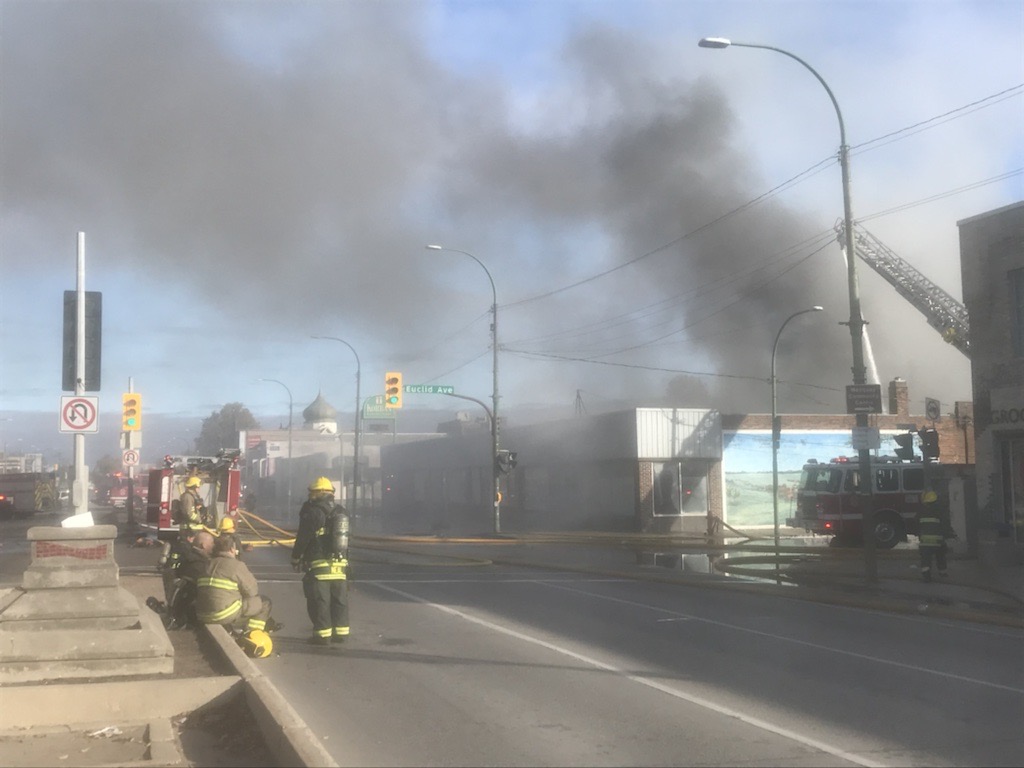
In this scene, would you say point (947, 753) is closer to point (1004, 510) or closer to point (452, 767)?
point (452, 767)

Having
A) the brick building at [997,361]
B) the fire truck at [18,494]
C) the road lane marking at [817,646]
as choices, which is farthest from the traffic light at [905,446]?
the fire truck at [18,494]

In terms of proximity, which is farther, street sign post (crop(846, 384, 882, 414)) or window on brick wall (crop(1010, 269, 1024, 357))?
window on brick wall (crop(1010, 269, 1024, 357))

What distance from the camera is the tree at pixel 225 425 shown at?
106m

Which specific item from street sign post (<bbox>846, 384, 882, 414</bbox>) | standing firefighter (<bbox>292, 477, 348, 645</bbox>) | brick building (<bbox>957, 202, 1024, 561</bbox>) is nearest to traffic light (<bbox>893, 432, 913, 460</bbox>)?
brick building (<bbox>957, 202, 1024, 561</bbox>)

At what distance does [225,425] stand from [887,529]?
312 feet

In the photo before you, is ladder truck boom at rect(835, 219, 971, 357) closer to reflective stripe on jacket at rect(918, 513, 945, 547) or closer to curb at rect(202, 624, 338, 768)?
reflective stripe on jacket at rect(918, 513, 945, 547)

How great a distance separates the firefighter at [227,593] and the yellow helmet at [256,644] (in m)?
0.13

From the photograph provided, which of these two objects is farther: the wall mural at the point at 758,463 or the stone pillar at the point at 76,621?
the wall mural at the point at 758,463

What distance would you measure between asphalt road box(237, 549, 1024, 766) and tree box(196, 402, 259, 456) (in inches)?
3735

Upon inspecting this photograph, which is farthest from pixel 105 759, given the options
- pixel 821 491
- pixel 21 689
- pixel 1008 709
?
pixel 821 491

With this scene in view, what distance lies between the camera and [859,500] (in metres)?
24.5

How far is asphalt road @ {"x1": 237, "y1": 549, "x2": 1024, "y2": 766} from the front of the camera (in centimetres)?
608

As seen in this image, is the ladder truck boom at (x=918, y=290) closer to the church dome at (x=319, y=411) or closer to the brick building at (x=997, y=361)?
the brick building at (x=997, y=361)

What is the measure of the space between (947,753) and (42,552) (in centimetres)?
701
